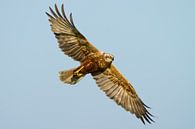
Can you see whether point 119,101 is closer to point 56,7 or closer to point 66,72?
point 66,72

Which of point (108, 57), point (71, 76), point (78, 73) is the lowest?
point (71, 76)

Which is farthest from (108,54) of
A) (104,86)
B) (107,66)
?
(104,86)

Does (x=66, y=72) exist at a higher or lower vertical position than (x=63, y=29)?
lower

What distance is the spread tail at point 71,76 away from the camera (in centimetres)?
1844

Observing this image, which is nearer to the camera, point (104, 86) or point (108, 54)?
point (108, 54)

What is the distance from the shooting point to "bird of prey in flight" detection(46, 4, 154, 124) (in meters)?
18.6

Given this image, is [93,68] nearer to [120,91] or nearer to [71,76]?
[71,76]

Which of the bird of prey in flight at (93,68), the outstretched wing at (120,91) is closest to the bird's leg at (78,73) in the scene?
the bird of prey in flight at (93,68)

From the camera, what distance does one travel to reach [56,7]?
19703mm

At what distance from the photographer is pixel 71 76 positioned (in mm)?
18547

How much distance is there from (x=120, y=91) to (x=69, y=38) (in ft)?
8.77

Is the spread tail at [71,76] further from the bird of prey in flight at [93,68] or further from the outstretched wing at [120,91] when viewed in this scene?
the outstretched wing at [120,91]

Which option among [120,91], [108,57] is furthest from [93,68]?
[120,91]

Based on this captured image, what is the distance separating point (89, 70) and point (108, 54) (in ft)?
2.62
